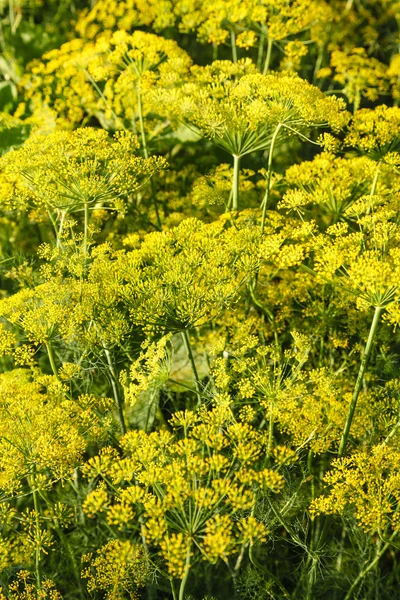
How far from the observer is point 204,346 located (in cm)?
320

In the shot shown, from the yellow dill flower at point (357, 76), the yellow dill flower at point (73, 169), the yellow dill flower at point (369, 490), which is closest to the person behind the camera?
the yellow dill flower at point (369, 490)

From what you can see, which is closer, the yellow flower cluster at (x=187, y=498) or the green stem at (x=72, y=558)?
the yellow flower cluster at (x=187, y=498)

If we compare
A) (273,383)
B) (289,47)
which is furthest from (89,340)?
(289,47)

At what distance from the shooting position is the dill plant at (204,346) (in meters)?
2.17

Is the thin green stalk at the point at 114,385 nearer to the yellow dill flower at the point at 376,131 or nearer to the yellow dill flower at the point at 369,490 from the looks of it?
the yellow dill flower at the point at 369,490

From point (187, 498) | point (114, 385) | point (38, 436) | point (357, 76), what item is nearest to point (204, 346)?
point (114, 385)

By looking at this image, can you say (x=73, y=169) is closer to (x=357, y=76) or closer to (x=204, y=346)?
(x=204, y=346)

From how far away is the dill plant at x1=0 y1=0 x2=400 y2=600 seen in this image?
2172 mm

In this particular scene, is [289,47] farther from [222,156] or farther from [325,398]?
[325,398]

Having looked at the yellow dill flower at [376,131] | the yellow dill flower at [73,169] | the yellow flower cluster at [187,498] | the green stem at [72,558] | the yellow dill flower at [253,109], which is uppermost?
the yellow dill flower at [253,109]

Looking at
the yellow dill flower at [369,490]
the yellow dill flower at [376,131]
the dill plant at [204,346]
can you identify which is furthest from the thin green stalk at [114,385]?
the yellow dill flower at [376,131]

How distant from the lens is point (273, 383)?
2.43 m

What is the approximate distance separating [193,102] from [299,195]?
0.67 metres

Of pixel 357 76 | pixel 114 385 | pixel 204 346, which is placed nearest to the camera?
pixel 114 385
